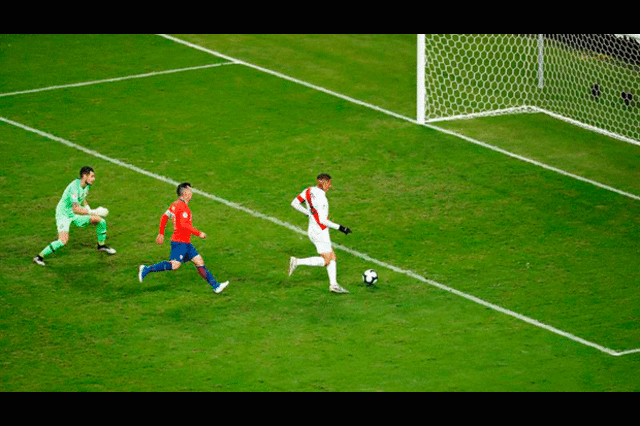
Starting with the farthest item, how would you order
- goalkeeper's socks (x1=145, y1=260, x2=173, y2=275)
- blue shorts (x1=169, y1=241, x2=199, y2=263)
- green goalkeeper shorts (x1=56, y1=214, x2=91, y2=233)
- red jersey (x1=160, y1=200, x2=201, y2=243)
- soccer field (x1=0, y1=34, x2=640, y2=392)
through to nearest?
green goalkeeper shorts (x1=56, y1=214, x2=91, y2=233) < goalkeeper's socks (x1=145, y1=260, x2=173, y2=275) < blue shorts (x1=169, y1=241, x2=199, y2=263) < red jersey (x1=160, y1=200, x2=201, y2=243) < soccer field (x1=0, y1=34, x2=640, y2=392)

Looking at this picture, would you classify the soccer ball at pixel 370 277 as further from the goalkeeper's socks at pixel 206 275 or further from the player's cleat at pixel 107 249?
the player's cleat at pixel 107 249

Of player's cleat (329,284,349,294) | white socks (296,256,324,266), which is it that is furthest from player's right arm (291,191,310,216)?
player's cleat (329,284,349,294)

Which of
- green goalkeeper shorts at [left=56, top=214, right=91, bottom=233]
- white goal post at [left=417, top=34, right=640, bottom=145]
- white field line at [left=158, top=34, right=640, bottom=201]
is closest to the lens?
green goalkeeper shorts at [left=56, top=214, right=91, bottom=233]

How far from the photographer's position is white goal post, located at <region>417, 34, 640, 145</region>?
2874cm

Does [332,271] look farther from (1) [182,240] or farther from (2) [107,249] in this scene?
(2) [107,249]

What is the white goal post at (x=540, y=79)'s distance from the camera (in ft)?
94.3

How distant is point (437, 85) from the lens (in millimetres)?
29672

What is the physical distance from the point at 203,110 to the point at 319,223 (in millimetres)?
8752

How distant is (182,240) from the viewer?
19.7 m

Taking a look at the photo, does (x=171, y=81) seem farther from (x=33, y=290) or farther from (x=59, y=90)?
(x=33, y=290)

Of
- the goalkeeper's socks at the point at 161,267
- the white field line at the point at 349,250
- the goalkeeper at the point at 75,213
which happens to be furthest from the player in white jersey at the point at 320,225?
the goalkeeper at the point at 75,213

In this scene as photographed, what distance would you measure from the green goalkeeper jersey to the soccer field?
836mm

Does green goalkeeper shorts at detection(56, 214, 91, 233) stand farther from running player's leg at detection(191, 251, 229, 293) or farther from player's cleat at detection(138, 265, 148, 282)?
running player's leg at detection(191, 251, 229, 293)

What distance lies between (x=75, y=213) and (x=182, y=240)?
225 centimetres
